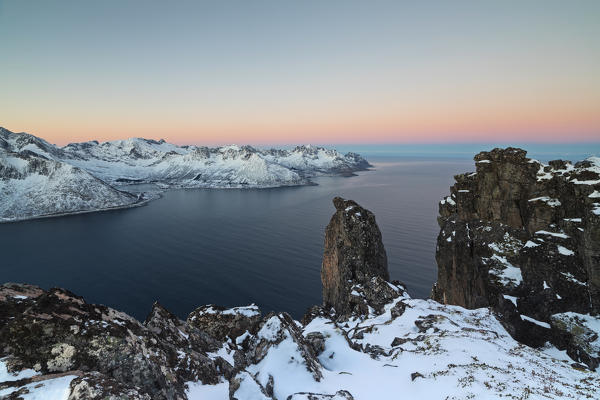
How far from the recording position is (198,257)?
4163 inches

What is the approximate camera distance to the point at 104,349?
37.2 ft

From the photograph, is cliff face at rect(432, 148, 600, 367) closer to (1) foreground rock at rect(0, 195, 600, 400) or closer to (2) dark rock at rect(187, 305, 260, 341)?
(1) foreground rock at rect(0, 195, 600, 400)

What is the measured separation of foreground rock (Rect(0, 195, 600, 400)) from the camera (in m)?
10.2

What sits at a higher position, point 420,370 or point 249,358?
point 420,370

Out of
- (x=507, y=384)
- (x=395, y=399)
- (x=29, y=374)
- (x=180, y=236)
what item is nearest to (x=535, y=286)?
(x=507, y=384)

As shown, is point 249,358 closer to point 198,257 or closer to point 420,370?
point 420,370

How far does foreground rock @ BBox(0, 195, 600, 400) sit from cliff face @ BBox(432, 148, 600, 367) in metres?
3.49

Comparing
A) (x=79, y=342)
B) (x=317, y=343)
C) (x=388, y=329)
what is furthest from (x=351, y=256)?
(x=79, y=342)

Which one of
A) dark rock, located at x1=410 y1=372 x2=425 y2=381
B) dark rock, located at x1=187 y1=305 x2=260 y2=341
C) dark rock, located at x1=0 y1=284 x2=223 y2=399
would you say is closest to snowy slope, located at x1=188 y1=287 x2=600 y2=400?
Result: dark rock, located at x1=410 y1=372 x2=425 y2=381

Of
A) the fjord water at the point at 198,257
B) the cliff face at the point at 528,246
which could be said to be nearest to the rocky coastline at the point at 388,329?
the cliff face at the point at 528,246

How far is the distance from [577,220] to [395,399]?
35022mm

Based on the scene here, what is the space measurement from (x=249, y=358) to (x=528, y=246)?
3733 centimetres

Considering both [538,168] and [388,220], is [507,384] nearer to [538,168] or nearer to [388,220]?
[538,168]

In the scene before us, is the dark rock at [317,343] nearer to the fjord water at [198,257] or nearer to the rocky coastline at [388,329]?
the rocky coastline at [388,329]
